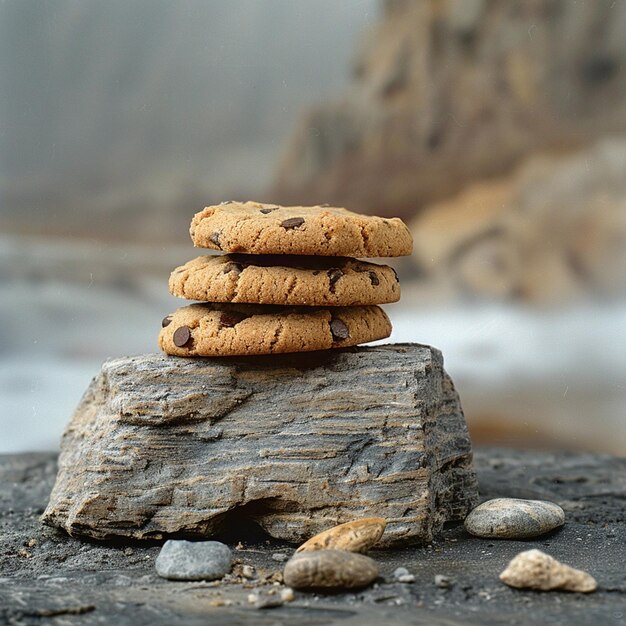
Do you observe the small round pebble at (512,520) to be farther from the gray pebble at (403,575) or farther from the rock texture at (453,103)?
the rock texture at (453,103)

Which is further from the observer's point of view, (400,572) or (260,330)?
(260,330)

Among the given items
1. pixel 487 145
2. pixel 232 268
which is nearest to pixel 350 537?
pixel 232 268

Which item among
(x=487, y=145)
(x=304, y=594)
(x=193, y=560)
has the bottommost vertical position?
(x=304, y=594)

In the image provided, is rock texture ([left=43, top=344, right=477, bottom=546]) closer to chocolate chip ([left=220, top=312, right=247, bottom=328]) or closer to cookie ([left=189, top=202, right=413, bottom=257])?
chocolate chip ([left=220, top=312, right=247, bottom=328])

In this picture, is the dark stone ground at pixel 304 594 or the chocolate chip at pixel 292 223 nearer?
the dark stone ground at pixel 304 594

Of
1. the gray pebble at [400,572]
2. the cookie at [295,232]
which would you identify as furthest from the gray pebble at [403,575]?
the cookie at [295,232]

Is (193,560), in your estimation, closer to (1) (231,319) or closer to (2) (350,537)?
(2) (350,537)
